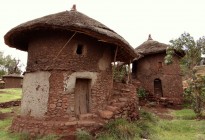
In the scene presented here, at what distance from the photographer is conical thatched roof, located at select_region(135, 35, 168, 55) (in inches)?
705

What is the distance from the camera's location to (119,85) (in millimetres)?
10562

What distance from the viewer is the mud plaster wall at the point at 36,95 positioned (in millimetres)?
8242

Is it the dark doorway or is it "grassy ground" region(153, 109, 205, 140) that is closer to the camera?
"grassy ground" region(153, 109, 205, 140)

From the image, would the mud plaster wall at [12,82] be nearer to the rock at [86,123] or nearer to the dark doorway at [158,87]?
the dark doorway at [158,87]

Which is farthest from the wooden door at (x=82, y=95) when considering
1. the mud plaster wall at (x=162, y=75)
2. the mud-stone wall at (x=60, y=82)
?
the mud plaster wall at (x=162, y=75)

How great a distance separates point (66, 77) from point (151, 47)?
12.1 meters

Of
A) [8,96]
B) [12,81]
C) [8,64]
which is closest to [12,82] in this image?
[12,81]

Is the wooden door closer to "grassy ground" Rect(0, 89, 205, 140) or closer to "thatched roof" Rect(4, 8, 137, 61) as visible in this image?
"grassy ground" Rect(0, 89, 205, 140)

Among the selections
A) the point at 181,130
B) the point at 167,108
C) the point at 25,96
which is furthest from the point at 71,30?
the point at 167,108

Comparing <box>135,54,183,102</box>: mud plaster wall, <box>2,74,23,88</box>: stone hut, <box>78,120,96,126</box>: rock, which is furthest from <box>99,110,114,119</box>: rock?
<box>2,74,23,88</box>: stone hut

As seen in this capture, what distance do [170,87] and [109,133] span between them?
37.5 feet

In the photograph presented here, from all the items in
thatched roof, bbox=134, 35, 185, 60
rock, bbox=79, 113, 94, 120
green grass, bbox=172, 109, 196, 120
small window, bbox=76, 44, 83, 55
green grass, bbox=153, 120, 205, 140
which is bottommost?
green grass, bbox=153, 120, 205, 140

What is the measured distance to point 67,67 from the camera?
844 centimetres

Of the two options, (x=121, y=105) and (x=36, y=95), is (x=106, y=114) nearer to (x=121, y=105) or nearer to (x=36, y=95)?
(x=121, y=105)
